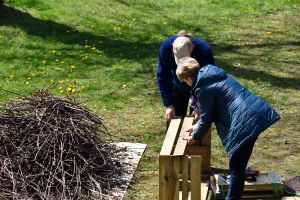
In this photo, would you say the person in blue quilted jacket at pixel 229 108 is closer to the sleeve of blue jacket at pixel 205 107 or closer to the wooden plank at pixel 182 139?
the sleeve of blue jacket at pixel 205 107

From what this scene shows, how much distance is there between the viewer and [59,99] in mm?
7664

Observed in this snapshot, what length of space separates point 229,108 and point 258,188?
3.88 feet

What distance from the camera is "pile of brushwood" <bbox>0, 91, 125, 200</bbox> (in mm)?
6891

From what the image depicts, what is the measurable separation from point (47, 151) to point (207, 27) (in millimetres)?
7321

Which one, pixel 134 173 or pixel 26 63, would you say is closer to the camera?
pixel 134 173

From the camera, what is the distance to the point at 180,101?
7488 millimetres

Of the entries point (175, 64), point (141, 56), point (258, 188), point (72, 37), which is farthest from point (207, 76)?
point (72, 37)

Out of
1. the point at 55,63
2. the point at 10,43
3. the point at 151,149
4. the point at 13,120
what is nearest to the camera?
the point at 13,120

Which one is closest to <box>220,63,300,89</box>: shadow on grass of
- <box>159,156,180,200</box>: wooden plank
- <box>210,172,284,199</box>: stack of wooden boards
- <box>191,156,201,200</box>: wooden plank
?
<box>210,172,284,199</box>: stack of wooden boards

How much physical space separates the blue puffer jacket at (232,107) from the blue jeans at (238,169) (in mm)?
100

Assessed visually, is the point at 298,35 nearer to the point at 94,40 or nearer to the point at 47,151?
the point at 94,40

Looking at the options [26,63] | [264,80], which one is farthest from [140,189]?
[26,63]

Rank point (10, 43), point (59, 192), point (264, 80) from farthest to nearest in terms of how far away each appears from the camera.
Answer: point (10, 43) < point (264, 80) < point (59, 192)

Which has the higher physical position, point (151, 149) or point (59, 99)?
point (59, 99)
